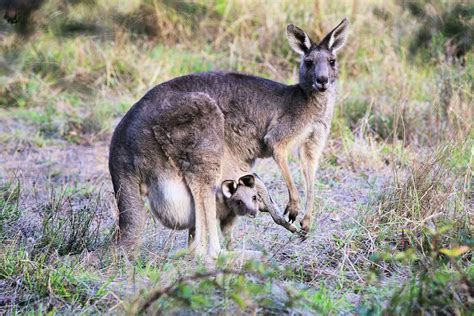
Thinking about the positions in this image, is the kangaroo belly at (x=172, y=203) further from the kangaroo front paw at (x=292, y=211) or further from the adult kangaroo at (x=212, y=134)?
the kangaroo front paw at (x=292, y=211)

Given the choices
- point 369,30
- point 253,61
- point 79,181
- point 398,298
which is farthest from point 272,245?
point 369,30

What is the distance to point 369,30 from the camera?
33.3ft

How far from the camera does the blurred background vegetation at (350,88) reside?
13.1ft

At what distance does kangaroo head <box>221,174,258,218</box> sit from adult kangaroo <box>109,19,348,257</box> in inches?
3.6

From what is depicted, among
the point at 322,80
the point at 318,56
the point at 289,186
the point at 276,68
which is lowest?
the point at 276,68

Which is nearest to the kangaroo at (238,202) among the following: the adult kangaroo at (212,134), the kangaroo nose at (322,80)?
the adult kangaroo at (212,134)

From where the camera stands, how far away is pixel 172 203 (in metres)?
5.07

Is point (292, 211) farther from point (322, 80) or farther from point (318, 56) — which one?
point (318, 56)

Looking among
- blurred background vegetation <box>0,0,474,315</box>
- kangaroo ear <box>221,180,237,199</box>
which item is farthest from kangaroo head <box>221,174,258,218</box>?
blurred background vegetation <box>0,0,474,315</box>

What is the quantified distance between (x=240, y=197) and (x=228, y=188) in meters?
0.11

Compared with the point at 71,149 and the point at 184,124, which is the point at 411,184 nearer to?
the point at 184,124

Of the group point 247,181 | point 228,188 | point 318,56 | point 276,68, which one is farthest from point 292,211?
point 276,68

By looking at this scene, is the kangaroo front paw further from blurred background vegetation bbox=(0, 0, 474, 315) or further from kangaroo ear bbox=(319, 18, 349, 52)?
kangaroo ear bbox=(319, 18, 349, 52)

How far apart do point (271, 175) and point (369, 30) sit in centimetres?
374
